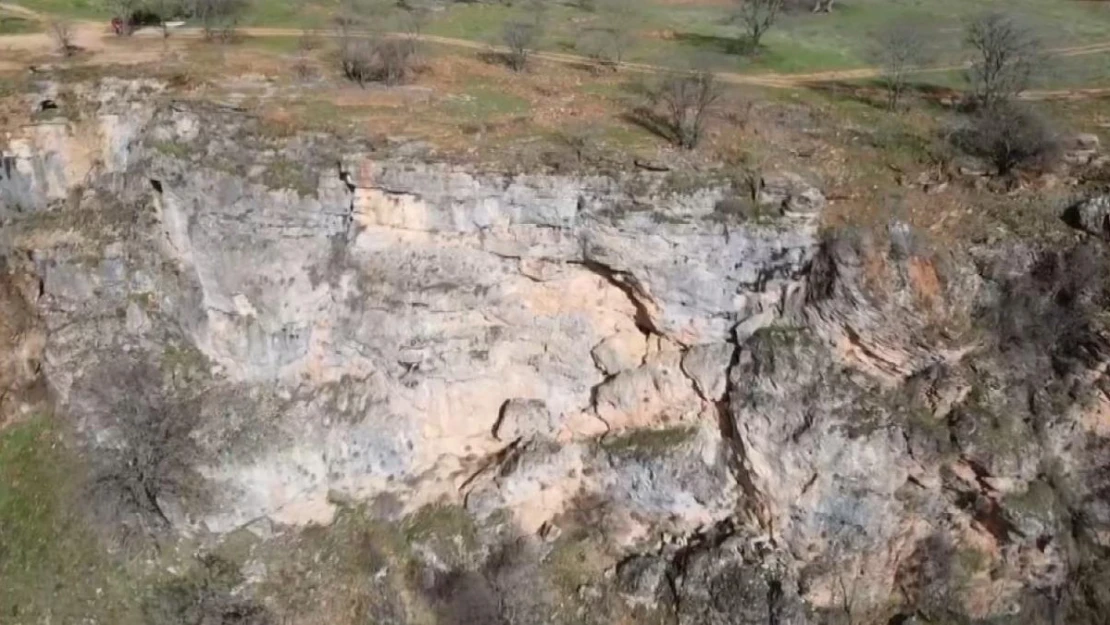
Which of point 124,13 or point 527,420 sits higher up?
point 124,13

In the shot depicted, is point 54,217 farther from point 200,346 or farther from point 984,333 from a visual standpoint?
point 984,333

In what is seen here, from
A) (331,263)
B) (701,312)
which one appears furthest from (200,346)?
(701,312)

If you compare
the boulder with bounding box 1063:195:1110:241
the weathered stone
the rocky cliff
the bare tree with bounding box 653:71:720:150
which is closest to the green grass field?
the bare tree with bounding box 653:71:720:150

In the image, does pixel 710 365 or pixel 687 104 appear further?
pixel 687 104

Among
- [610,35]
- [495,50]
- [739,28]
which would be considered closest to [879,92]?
[739,28]

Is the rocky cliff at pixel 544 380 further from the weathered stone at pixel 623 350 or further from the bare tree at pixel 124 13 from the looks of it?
the bare tree at pixel 124 13

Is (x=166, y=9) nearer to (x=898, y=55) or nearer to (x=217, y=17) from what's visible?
Result: (x=217, y=17)

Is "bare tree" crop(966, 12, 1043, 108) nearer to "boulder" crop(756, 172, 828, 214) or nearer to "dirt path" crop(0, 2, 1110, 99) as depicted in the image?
"dirt path" crop(0, 2, 1110, 99)
